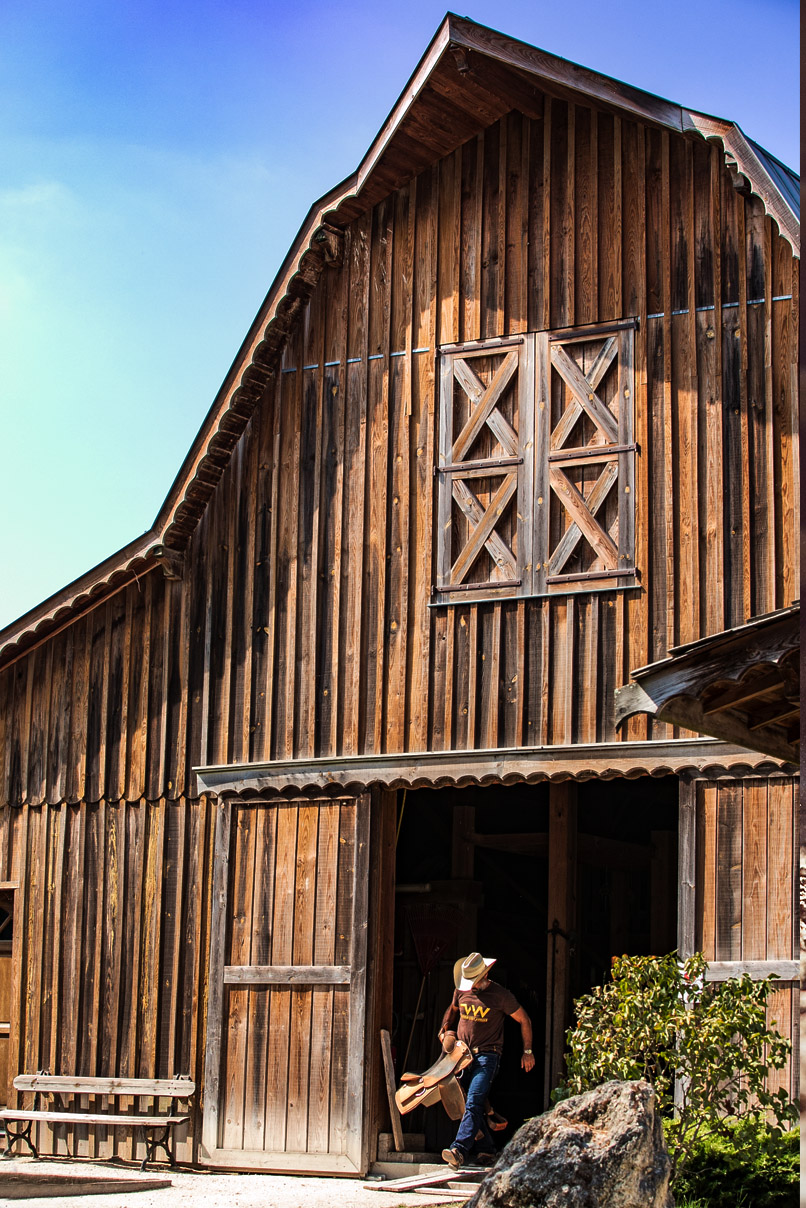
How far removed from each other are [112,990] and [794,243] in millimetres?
8299

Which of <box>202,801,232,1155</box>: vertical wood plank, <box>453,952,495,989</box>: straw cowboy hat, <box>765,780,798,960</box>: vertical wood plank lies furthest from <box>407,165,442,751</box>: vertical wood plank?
<box>765,780,798,960</box>: vertical wood plank

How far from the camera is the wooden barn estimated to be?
455 inches

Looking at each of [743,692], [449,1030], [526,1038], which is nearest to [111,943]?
[449,1030]

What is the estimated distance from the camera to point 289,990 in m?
12.5

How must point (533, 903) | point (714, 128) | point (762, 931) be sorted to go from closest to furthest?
point (762, 931) < point (714, 128) < point (533, 903)

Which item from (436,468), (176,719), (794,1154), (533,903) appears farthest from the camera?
(533,903)

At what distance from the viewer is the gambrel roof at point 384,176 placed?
1205cm

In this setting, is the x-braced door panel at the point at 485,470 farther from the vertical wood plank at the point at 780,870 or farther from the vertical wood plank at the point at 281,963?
the vertical wood plank at the point at 780,870

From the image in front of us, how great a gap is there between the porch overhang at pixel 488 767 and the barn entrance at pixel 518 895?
2.41 meters

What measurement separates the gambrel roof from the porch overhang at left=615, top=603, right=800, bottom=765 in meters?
4.66

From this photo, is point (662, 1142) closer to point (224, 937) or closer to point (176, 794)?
point (224, 937)

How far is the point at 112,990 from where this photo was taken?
43.9 ft

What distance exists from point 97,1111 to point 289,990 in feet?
7.33

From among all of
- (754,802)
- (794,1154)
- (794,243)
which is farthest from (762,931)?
(794,243)
